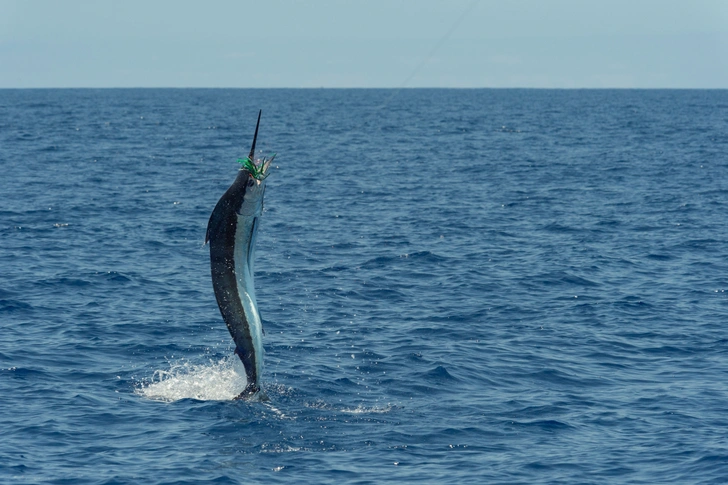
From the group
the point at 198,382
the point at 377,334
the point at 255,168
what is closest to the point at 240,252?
the point at 255,168

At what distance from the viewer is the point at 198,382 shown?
71.0ft

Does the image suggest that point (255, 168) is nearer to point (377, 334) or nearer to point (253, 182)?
point (253, 182)

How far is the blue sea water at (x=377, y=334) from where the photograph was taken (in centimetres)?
1736

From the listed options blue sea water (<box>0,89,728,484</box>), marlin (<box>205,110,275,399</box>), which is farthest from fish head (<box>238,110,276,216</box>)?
blue sea water (<box>0,89,728,484</box>)

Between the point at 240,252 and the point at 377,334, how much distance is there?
10.5 meters

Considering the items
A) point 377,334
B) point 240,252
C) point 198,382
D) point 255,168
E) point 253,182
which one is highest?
point 255,168

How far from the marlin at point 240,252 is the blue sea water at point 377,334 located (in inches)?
90.9

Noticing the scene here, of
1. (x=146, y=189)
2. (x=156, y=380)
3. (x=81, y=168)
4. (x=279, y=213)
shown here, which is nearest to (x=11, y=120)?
(x=81, y=168)

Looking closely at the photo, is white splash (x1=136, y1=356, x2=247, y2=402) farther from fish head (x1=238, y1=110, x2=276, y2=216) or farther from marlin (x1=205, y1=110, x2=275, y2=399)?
fish head (x1=238, y1=110, x2=276, y2=216)

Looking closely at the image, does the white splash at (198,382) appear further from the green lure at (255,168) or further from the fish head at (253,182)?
the green lure at (255,168)

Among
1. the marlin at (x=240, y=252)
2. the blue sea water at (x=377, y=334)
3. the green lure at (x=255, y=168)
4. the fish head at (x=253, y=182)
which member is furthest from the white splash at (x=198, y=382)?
the green lure at (x=255, y=168)

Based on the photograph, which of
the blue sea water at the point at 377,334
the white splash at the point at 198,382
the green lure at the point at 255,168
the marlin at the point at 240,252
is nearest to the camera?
the green lure at the point at 255,168

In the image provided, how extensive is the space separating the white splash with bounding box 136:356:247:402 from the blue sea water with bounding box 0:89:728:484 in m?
0.09

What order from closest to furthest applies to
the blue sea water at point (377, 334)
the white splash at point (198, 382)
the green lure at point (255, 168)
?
the green lure at point (255, 168) → the blue sea water at point (377, 334) → the white splash at point (198, 382)
